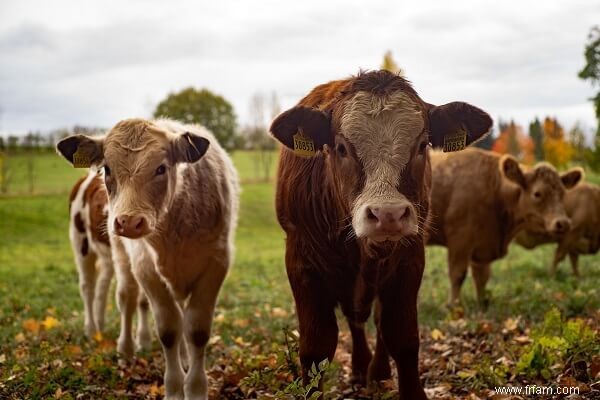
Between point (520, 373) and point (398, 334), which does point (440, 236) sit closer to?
point (520, 373)

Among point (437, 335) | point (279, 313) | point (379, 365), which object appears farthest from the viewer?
point (279, 313)

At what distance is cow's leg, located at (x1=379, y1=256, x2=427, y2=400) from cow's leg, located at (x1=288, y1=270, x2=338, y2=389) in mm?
362

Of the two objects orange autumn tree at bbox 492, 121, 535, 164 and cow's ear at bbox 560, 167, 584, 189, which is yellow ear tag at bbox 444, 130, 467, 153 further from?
orange autumn tree at bbox 492, 121, 535, 164

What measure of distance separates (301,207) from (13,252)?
19412 millimetres

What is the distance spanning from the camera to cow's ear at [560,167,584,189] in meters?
9.27

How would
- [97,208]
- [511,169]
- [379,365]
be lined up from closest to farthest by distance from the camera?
[379,365], [97,208], [511,169]

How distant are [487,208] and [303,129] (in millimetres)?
5924

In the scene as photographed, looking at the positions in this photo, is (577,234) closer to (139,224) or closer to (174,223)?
(174,223)

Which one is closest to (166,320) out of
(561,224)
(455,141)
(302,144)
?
(302,144)

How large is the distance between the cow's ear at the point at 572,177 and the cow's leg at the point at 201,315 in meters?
6.39

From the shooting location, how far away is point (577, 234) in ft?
43.3

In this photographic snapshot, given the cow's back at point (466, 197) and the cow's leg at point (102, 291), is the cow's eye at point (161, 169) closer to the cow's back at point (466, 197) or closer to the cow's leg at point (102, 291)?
the cow's leg at point (102, 291)

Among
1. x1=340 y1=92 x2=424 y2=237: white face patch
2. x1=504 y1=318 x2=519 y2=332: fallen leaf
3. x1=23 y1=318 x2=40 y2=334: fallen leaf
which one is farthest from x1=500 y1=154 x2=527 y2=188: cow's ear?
x1=23 y1=318 x2=40 y2=334: fallen leaf

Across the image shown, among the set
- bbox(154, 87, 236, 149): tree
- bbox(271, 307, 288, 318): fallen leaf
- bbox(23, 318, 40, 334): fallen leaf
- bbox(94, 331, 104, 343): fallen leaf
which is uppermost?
bbox(154, 87, 236, 149): tree
